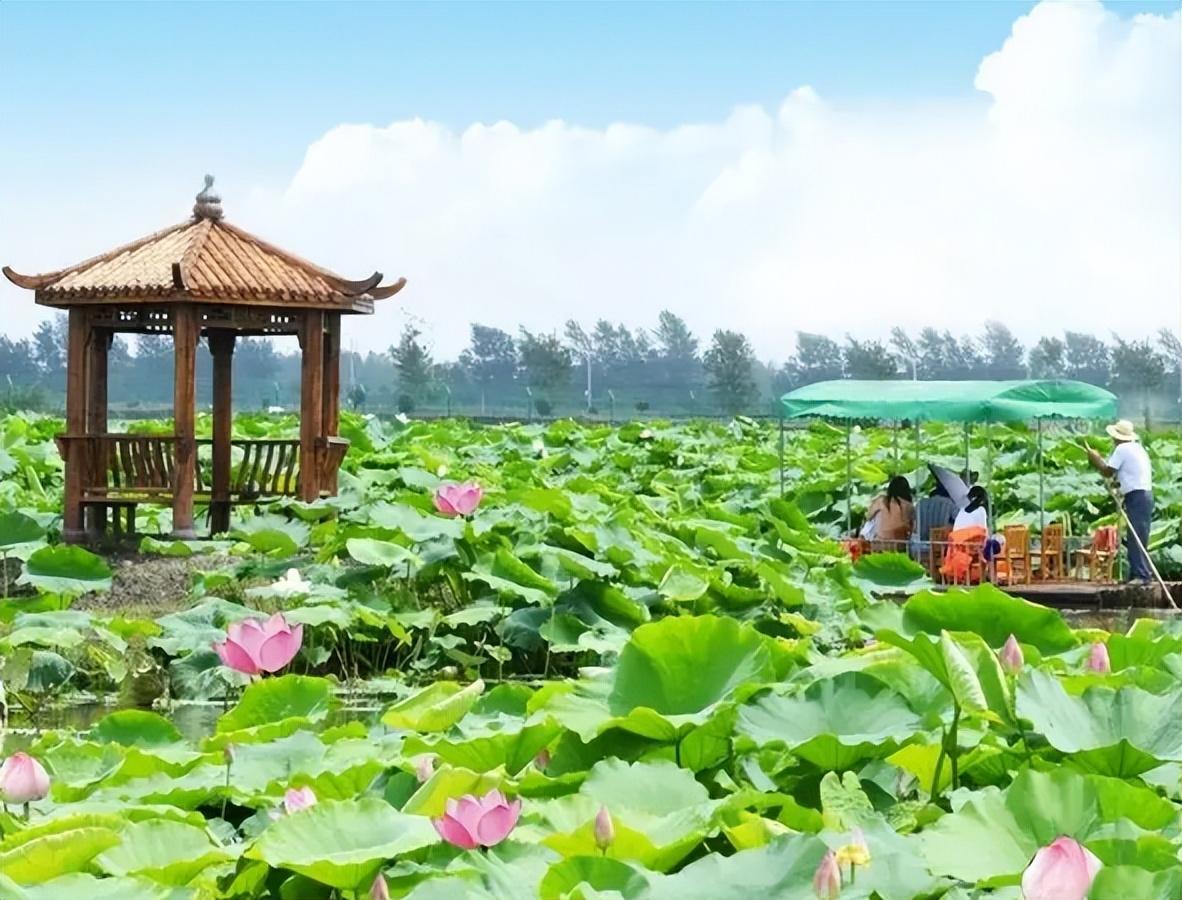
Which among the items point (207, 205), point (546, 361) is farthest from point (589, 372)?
point (207, 205)

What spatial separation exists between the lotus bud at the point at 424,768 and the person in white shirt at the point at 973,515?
8109 millimetres

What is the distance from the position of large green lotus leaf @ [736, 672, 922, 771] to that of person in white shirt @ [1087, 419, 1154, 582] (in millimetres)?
8118

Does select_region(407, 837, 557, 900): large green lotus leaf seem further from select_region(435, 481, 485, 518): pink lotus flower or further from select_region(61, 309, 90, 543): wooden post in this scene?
select_region(61, 309, 90, 543): wooden post

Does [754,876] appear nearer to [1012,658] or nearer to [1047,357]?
[1012,658]

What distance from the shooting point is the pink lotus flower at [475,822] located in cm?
223

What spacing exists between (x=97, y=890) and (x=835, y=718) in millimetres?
1019

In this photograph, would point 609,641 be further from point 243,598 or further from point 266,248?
A: point 266,248

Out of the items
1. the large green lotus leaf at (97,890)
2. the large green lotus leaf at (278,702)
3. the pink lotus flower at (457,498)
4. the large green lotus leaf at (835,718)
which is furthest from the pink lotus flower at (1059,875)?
the pink lotus flower at (457,498)

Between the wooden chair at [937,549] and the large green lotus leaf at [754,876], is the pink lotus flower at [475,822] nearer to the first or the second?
the large green lotus leaf at [754,876]

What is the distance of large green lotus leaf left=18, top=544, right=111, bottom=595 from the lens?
7473 mm

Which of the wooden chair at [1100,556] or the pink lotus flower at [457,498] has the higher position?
the pink lotus flower at [457,498]

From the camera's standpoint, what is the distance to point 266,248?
1136cm

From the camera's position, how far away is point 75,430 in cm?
1116

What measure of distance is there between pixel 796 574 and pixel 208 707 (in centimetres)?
233
